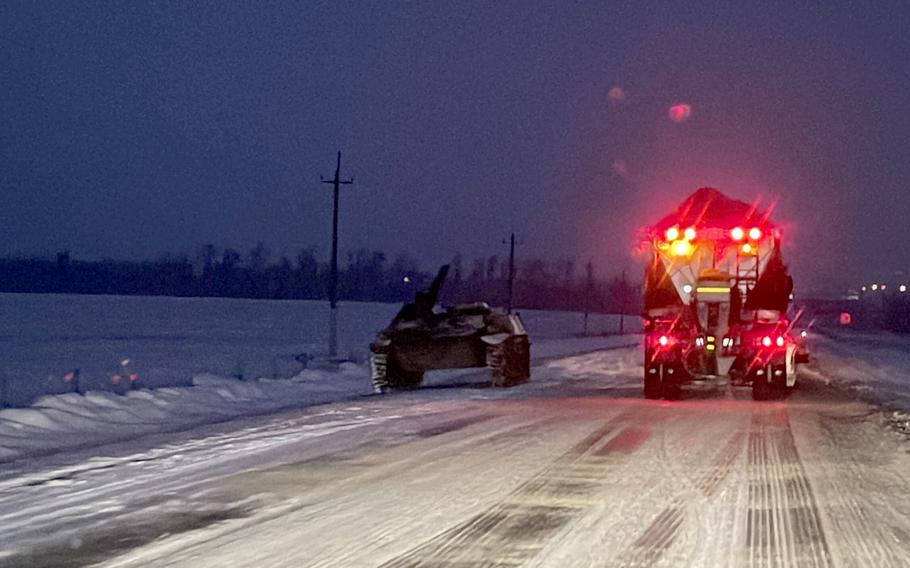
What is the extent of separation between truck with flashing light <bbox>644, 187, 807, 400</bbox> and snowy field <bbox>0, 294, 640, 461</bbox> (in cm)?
714

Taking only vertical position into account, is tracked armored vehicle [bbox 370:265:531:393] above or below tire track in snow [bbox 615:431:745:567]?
above

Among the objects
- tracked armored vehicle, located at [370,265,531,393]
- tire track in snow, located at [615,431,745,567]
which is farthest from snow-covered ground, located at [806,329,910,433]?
tracked armored vehicle, located at [370,265,531,393]

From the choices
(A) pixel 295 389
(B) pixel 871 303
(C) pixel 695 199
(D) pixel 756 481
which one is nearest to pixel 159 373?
(A) pixel 295 389

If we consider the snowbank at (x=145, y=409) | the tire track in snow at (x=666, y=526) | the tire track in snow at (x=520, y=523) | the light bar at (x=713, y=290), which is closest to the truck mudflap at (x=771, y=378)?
the light bar at (x=713, y=290)

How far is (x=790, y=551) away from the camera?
366 inches

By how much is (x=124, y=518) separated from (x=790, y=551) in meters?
5.68

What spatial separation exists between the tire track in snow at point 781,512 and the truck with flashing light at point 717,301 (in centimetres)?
687

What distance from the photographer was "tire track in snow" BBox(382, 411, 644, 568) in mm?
8961

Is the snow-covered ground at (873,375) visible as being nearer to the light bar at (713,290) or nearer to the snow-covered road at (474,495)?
the light bar at (713,290)

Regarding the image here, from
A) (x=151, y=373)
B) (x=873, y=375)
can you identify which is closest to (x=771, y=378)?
(x=873, y=375)

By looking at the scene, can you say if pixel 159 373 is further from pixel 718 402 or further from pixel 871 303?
pixel 871 303

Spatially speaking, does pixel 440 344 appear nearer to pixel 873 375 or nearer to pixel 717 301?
pixel 717 301

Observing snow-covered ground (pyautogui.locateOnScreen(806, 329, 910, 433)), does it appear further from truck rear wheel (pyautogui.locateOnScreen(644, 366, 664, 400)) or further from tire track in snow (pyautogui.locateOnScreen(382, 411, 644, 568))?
tire track in snow (pyautogui.locateOnScreen(382, 411, 644, 568))

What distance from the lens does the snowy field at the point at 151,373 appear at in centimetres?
1941
